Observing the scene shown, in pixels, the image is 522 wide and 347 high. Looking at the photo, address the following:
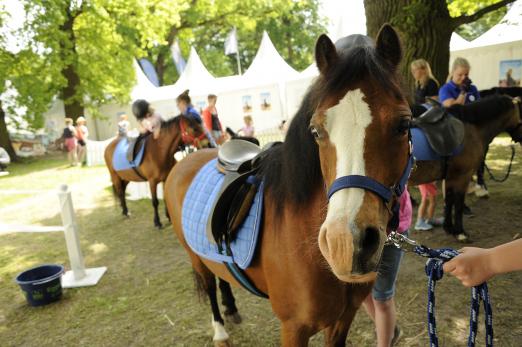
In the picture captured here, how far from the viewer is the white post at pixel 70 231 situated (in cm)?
395

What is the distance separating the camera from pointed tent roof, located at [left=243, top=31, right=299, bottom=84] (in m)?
14.6

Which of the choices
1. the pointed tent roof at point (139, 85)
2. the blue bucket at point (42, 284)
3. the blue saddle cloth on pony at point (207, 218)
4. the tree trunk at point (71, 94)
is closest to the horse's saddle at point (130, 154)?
the blue bucket at point (42, 284)

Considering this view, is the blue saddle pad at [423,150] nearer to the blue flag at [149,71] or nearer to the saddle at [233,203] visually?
the saddle at [233,203]

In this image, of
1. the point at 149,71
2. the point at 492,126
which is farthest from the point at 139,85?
the point at 492,126

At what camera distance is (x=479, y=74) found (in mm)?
→ 12578

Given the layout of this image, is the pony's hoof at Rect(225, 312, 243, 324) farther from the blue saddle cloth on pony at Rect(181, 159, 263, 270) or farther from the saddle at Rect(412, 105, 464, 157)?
the saddle at Rect(412, 105, 464, 157)

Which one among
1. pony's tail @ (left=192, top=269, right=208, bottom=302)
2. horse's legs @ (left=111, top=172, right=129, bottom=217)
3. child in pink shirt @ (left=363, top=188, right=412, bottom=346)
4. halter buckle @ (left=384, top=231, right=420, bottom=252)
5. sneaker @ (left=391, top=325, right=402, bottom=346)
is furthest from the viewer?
horse's legs @ (left=111, top=172, right=129, bottom=217)

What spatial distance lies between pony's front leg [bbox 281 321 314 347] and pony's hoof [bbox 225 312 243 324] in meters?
1.48

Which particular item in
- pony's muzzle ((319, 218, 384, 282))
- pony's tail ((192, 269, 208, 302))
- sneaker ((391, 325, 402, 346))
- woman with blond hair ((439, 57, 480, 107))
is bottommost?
sneaker ((391, 325, 402, 346))

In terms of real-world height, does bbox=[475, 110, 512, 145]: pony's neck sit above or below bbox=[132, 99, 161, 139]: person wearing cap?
below

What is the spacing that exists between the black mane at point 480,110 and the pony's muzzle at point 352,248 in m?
3.92

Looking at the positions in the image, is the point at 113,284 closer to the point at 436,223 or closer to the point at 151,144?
the point at 151,144

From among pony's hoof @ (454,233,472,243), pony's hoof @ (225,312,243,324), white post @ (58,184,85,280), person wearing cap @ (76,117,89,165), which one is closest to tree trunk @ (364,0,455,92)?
pony's hoof @ (454,233,472,243)

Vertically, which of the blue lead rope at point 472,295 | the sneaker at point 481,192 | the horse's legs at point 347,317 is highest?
the blue lead rope at point 472,295
